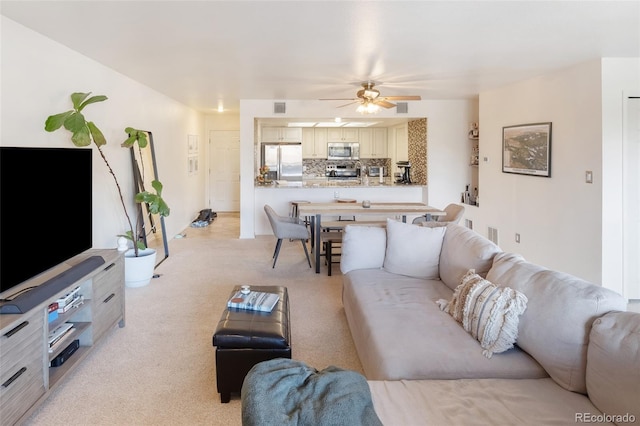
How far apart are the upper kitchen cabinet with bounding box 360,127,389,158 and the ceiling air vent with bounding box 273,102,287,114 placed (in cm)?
307

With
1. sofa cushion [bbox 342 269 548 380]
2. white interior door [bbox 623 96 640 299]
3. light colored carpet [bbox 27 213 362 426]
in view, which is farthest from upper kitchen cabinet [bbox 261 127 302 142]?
sofa cushion [bbox 342 269 548 380]

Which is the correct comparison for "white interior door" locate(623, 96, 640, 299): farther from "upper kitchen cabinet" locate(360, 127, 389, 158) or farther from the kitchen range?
the kitchen range

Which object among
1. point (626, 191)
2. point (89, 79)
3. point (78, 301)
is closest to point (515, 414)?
point (78, 301)

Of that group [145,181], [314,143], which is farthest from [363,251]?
[314,143]

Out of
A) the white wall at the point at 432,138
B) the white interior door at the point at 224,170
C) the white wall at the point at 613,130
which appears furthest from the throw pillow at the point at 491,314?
the white interior door at the point at 224,170

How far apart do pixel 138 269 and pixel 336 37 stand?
3.07m

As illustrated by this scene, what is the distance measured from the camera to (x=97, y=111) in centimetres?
450

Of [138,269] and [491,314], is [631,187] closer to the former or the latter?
[491,314]

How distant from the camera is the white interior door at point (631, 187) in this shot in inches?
164

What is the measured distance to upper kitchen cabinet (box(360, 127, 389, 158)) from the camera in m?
9.81

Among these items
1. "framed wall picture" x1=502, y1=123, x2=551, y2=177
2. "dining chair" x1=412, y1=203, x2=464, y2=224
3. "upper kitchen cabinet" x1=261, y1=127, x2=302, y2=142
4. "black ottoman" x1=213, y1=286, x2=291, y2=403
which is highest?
"upper kitchen cabinet" x1=261, y1=127, x2=302, y2=142

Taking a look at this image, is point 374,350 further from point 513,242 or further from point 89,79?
point 513,242

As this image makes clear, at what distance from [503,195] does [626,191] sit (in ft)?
6.19

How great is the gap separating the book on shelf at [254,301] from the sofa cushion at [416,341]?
1.85 ft
